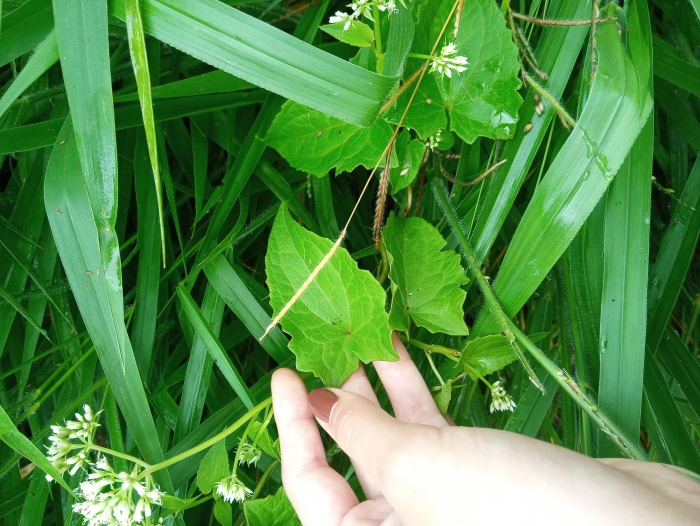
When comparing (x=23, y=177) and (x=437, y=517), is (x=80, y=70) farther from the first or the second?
(x=437, y=517)

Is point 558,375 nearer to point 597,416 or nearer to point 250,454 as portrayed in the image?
point 597,416

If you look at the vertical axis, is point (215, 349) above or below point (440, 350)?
below

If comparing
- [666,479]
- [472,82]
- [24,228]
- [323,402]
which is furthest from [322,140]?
[666,479]

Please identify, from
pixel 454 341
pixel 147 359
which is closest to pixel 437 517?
pixel 454 341

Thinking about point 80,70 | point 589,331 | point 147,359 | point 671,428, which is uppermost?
point 80,70

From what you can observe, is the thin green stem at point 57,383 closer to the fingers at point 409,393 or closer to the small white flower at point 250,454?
the small white flower at point 250,454

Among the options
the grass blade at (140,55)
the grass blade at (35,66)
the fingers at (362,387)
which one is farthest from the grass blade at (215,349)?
the grass blade at (35,66)
